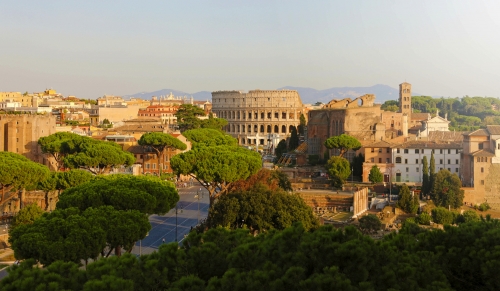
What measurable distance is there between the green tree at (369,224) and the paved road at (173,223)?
8.81m

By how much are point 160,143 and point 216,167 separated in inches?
792

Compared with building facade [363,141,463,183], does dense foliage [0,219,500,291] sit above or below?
below

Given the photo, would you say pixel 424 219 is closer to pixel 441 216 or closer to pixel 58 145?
pixel 441 216

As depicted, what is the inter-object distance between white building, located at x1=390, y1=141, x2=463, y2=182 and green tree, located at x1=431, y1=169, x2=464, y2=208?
20.0ft

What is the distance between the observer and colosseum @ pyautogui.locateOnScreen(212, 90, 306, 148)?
103 metres

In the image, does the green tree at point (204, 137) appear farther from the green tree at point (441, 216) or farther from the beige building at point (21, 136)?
the green tree at point (441, 216)

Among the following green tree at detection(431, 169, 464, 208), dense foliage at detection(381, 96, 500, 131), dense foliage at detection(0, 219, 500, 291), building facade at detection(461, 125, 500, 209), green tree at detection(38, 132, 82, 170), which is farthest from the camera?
dense foliage at detection(381, 96, 500, 131)

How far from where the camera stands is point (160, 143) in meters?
53.4

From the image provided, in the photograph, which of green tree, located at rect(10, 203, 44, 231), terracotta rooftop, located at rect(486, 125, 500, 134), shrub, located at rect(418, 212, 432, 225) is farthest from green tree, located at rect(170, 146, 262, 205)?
terracotta rooftop, located at rect(486, 125, 500, 134)

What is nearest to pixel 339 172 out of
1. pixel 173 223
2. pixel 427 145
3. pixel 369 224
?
pixel 427 145

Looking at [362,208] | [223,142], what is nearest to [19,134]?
[223,142]

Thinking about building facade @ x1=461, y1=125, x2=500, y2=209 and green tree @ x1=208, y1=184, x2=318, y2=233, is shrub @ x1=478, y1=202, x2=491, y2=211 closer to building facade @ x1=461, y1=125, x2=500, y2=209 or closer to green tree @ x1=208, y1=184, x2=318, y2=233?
building facade @ x1=461, y1=125, x2=500, y2=209

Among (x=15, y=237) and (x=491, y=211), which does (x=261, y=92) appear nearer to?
(x=491, y=211)

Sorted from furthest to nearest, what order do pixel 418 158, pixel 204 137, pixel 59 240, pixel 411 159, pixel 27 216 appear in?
pixel 204 137
pixel 411 159
pixel 418 158
pixel 27 216
pixel 59 240
